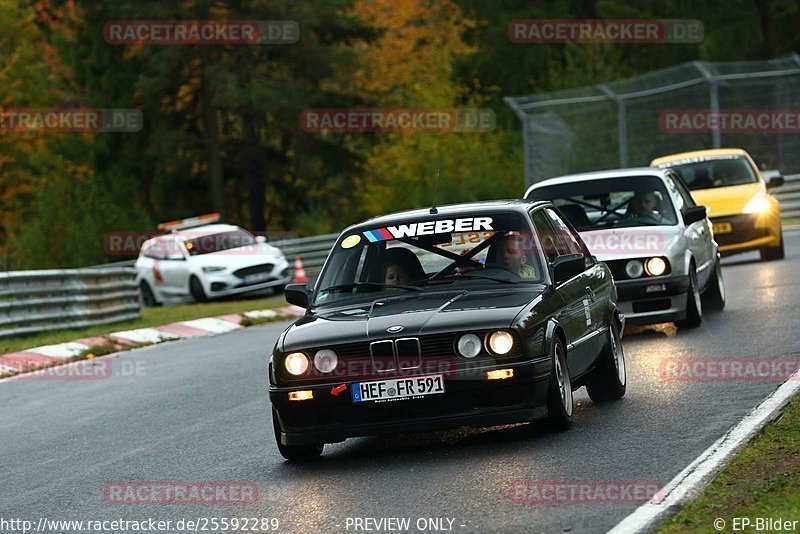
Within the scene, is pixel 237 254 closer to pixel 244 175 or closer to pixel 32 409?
pixel 32 409

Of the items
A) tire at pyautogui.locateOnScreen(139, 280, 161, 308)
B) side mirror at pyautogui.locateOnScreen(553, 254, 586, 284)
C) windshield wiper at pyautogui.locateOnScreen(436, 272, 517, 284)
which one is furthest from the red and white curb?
side mirror at pyautogui.locateOnScreen(553, 254, 586, 284)

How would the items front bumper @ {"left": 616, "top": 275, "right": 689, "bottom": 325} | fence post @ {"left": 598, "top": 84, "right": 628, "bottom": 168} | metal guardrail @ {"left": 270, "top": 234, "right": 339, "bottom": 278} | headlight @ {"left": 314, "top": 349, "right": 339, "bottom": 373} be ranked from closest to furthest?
headlight @ {"left": 314, "top": 349, "right": 339, "bottom": 373}
front bumper @ {"left": 616, "top": 275, "right": 689, "bottom": 325}
fence post @ {"left": 598, "top": 84, "right": 628, "bottom": 168}
metal guardrail @ {"left": 270, "top": 234, "right": 339, "bottom": 278}

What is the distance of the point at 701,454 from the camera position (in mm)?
7852

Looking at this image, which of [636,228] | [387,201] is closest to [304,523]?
[636,228]

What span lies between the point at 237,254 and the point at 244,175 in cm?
2458

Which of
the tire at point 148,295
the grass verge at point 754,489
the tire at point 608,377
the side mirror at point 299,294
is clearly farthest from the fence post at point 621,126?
the grass verge at point 754,489

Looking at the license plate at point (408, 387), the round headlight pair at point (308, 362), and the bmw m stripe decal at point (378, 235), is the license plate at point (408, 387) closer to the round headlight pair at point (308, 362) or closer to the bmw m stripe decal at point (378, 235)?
the round headlight pair at point (308, 362)

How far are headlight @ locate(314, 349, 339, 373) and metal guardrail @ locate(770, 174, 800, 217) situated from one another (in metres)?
25.8

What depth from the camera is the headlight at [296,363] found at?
862 centimetres

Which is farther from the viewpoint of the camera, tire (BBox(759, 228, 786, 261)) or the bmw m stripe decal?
tire (BBox(759, 228, 786, 261))

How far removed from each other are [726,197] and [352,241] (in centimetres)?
1253

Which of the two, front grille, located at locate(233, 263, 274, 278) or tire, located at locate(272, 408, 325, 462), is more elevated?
tire, located at locate(272, 408, 325, 462)

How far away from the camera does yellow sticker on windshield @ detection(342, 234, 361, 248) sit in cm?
988

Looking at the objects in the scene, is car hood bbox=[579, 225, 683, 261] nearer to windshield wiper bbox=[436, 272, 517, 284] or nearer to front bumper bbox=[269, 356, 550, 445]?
windshield wiper bbox=[436, 272, 517, 284]
